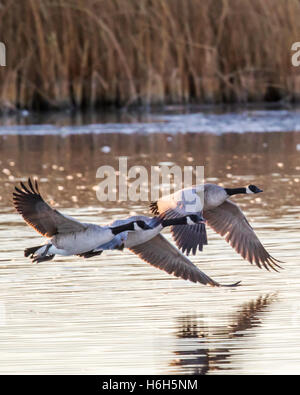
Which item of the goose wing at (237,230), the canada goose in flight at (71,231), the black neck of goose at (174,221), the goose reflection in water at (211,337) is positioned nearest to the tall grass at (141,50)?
the goose wing at (237,230)

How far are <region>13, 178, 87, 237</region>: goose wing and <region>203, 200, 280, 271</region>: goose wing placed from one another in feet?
5.76

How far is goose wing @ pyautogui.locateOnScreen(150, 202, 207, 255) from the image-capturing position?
28.6 ft

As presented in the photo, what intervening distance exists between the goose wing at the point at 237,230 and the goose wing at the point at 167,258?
0.71 meters

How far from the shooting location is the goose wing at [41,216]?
777cm

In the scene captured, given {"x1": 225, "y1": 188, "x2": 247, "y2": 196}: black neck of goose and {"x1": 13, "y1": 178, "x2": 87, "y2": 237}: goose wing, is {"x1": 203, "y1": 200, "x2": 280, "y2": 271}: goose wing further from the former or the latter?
{"x1": 13, "y1": 178, "x2": 87, "y2": 237}: goose wing

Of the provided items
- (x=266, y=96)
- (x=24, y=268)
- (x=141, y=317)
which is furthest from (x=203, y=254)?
(x=266, y=96)

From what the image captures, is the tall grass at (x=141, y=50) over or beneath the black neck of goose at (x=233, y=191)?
over

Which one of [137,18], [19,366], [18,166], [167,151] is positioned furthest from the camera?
[137,18]

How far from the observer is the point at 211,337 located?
6871mm

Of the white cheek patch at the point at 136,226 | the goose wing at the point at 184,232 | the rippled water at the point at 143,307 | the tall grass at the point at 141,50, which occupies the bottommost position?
the rippled water at the point at 143,307

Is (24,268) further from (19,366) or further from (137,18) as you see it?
(137,18)

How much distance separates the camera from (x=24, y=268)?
Answer: 879 cm

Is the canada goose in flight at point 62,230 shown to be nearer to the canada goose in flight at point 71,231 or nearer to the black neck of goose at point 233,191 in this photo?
the canada goose in flight at point 71,231

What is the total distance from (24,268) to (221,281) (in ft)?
5.31
